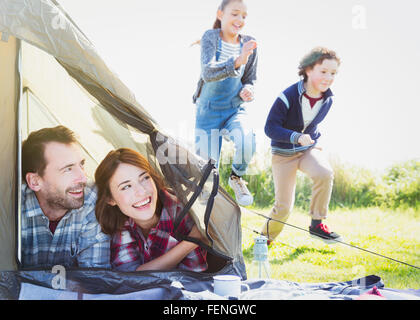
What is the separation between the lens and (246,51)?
2490mm

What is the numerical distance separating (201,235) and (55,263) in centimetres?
67

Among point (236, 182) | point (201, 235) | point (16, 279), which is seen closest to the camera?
point (16, 279)

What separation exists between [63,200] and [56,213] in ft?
0.22

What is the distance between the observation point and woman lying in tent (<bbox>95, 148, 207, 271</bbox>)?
2080mm

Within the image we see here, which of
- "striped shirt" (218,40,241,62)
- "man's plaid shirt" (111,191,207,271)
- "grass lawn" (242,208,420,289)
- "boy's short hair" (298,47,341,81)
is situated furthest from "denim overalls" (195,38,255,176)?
"man's plaid shirt" (111,191,207,271)

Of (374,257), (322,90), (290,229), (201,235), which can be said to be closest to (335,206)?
(290,229)

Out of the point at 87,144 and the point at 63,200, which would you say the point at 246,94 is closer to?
the point at 87,144

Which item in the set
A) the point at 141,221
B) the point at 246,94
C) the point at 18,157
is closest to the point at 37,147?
the point at 18,157

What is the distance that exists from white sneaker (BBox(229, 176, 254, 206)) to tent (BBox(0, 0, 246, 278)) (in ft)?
2.04

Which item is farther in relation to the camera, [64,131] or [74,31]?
[64,131]

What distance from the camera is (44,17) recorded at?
1.75m

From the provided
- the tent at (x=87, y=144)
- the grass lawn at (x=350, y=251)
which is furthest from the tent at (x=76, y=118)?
the grass lawn at (x=350, y=251)

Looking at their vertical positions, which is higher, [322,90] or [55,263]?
[322,90]

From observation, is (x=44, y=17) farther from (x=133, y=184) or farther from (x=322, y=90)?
(x=322, y=90)
